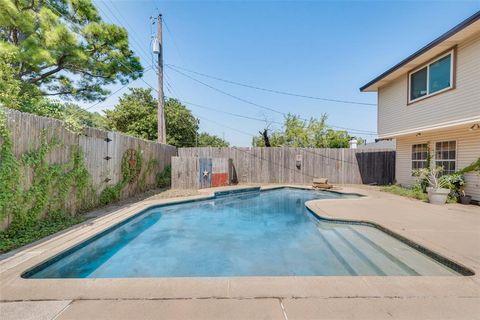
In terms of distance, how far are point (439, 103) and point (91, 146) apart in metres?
9.98

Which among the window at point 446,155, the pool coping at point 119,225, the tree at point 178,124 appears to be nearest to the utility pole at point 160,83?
the pool coping at point 119,225

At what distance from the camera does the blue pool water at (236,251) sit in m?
3.40

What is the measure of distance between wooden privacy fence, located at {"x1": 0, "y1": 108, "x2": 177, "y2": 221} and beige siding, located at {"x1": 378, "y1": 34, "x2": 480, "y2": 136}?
32.0 feet

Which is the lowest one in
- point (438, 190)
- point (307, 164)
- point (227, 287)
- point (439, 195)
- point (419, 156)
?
point (227, 287)

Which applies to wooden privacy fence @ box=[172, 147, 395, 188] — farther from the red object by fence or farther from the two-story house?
the two-story house

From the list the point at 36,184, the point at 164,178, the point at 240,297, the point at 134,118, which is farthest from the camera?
the point at 134,118

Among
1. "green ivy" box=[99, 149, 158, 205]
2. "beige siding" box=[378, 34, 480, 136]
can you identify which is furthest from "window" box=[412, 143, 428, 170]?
"green ivy" box=[99, 149, 158, 205]

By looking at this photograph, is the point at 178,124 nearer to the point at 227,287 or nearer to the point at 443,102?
the point at 443,102

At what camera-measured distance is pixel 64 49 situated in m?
9.32

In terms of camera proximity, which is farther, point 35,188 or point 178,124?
point 178,124

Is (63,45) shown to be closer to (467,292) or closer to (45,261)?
(45,261)

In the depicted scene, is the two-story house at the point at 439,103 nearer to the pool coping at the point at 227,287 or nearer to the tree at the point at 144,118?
the pool coping at the point at 227,287

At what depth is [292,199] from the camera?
9180 mm

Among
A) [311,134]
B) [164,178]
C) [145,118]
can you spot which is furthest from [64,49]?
[311,134]
